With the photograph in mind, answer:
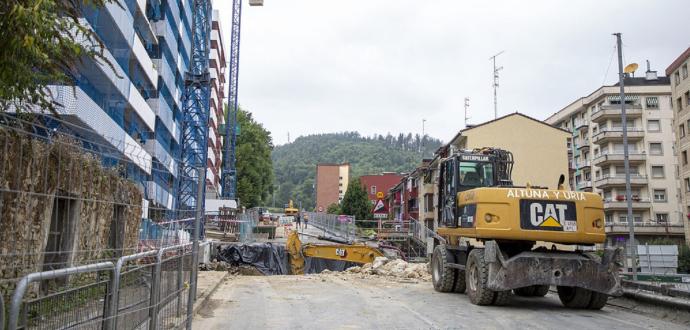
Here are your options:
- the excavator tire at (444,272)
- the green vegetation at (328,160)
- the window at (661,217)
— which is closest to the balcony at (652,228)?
the window at (661,217)

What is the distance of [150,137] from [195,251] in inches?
1404

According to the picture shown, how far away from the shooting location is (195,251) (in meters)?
8.56

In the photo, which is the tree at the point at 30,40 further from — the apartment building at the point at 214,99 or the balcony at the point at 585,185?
the balcony at the point at 585,185

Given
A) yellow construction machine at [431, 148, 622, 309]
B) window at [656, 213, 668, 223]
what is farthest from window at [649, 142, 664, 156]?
yellow construction machine at [431, 148, 622, 309]

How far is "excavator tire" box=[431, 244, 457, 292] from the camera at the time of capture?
1474cm

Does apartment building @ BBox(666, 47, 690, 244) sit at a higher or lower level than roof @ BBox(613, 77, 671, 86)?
lower

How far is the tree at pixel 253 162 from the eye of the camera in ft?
253

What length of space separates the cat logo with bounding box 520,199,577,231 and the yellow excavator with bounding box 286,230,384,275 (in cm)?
1539

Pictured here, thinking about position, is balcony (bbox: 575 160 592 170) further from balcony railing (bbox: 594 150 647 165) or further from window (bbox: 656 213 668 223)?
window (bbox: 656 213 668 223)

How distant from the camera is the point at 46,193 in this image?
607 cm

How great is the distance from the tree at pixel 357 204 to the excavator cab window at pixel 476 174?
209 ft

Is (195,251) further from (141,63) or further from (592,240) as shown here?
(141,63)

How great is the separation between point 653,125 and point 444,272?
59796mm

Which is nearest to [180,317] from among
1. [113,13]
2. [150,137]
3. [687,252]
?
[113,13]
